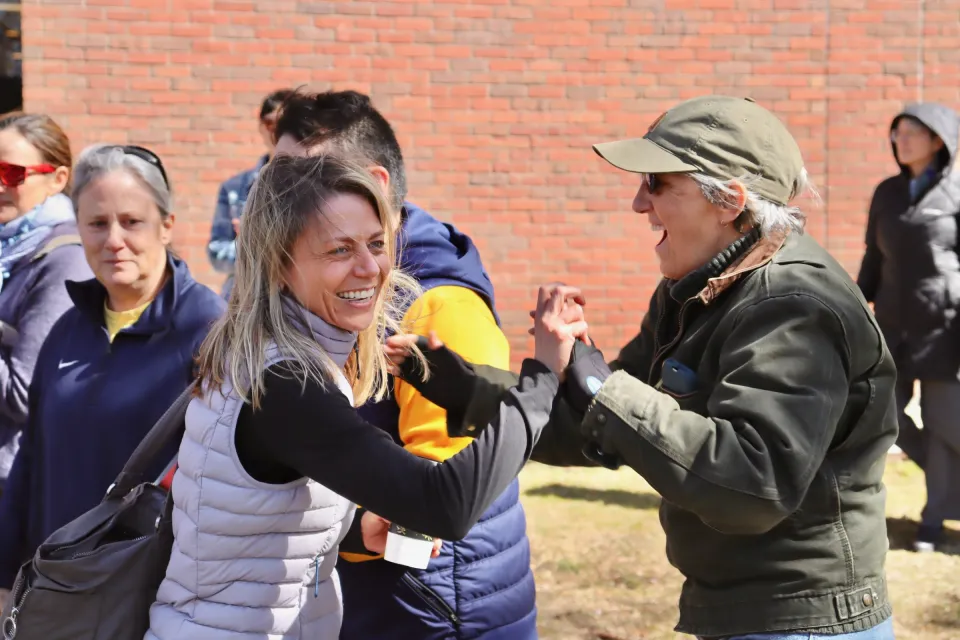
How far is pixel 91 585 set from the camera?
6.87ft

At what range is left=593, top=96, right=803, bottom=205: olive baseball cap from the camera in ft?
7.29

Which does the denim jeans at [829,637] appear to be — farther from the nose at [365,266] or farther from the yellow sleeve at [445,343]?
the nose at [365,266]

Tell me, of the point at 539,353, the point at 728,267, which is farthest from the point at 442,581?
the point at 728,267

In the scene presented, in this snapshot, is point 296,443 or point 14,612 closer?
point 296,443

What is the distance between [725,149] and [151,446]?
1.28 m

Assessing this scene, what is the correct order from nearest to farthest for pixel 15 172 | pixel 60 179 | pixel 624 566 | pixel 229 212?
pixel 15 172 < pixel 60 179 < pixel 624 566 < pixel 229 212

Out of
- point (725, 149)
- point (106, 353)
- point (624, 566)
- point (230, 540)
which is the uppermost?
point (725, 149)

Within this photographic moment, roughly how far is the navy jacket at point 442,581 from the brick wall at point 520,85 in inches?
229

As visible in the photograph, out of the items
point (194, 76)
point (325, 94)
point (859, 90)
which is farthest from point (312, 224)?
point (859, 90)

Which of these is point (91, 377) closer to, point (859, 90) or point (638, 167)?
point (638, 167)

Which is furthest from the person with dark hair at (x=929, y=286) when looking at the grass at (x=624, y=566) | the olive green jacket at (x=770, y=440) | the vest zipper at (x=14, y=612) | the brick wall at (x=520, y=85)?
the vest zipper at (x=14, y=612)

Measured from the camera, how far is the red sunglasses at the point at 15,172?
4.07 meters

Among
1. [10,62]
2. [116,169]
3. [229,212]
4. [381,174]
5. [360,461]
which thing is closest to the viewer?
[360,461]

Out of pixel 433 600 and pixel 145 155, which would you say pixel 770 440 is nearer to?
pixel 433 600
